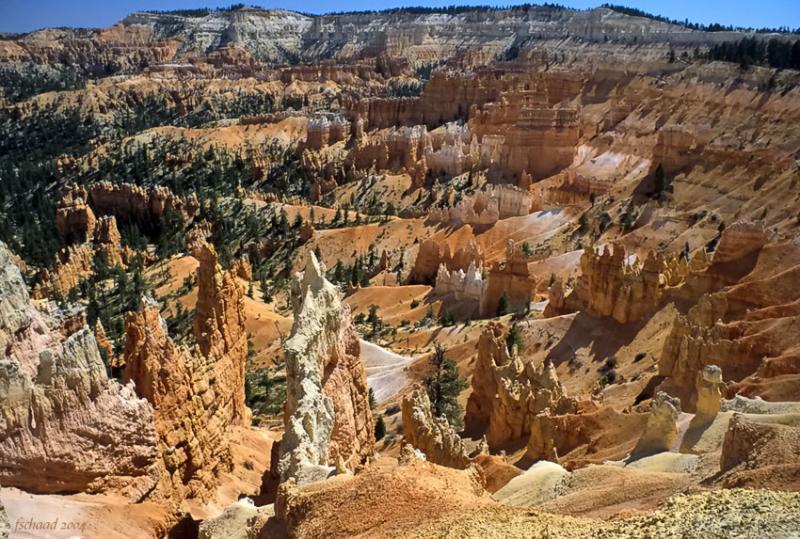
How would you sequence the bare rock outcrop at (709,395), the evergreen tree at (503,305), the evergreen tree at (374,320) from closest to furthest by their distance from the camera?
the bare rock outcrop at (709,395), the evergreen tree at (503,305), the evergreen tree at (374,320)

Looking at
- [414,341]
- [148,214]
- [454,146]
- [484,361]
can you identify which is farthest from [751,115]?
[148,214]

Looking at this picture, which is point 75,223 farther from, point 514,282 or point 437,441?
point 437,441

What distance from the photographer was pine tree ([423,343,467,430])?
103 feet

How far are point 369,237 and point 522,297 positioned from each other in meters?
25.5

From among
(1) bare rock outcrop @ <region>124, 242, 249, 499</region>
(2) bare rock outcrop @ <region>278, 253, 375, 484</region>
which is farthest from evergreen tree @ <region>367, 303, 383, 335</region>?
(2) bare rock outcrop @ <region>278, 253, 375, 484</region>

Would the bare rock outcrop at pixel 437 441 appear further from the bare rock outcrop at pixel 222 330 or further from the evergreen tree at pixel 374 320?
the evergreen tree at pixel 374 320

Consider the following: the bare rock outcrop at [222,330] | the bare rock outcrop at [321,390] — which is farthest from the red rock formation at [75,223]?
the bare rock outcrop at [321,390]

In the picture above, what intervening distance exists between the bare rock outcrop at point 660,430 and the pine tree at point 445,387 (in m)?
12.1

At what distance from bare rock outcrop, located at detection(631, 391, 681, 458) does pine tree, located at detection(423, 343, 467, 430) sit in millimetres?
12102

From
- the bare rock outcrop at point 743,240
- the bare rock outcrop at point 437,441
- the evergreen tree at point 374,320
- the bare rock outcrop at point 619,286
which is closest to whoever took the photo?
the bare rock outcrop at point 437,441

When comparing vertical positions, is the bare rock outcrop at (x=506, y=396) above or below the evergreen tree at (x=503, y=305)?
above

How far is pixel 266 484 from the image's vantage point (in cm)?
1792

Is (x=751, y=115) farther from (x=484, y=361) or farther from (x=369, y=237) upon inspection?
(x=484, y=361)

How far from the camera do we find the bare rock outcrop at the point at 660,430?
62.2ft
